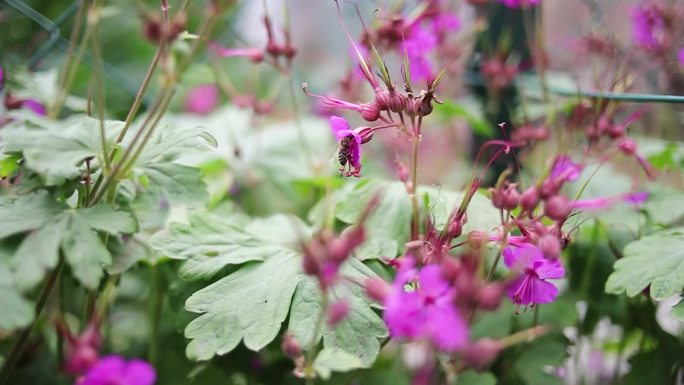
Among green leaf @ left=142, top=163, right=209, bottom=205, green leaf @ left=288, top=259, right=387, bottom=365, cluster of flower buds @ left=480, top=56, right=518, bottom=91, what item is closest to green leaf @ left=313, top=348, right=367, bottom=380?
green leaf @ left=288, top=259, right=387, bottom=365

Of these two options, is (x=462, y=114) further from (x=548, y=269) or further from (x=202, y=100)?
(x=202, y=100)

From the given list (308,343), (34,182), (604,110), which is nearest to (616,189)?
(604,110)

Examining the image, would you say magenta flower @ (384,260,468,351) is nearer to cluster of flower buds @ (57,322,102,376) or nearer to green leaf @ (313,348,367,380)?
green leaf @ (313,348,367,380)

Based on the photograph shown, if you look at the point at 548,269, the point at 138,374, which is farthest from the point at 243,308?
the point at 548,269

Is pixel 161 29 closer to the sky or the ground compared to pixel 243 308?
closer to the sky

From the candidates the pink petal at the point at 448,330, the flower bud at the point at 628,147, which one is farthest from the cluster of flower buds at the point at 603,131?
the pink petal at the point at 448,330

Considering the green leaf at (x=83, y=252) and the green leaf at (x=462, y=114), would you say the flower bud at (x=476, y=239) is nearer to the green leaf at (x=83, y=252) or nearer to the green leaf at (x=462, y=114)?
the green leaf at (x=83, y=252)
